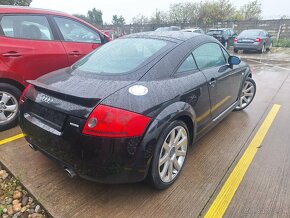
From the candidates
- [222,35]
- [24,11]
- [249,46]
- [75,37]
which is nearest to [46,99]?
[24,11]

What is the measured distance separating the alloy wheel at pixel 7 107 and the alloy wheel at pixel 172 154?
8.25 feet

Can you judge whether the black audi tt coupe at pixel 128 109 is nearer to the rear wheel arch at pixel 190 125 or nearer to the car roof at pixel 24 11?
the rear wheel arch at pixel 190 125

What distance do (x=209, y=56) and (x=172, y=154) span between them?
60.2 inches

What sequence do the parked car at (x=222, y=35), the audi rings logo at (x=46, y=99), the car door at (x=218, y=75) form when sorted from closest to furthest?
the audi rings logo at (x=46, y=99)
the car door at (x=218, y=75)
the parked car at (x=222, y=35)

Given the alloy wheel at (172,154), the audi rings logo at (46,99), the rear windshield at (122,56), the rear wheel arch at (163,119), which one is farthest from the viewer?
the rear windshield at (122,56)

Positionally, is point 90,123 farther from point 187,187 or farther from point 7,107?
point 7,107

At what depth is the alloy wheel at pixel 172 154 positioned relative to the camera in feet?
7.75

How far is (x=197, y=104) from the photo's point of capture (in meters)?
2.74

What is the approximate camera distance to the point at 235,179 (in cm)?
269

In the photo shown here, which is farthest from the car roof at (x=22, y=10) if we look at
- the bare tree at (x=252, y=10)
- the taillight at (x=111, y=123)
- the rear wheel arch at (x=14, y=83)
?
the bare tree at (x=252, y=10)

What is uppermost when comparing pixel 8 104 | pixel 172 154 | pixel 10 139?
pixel 8 104

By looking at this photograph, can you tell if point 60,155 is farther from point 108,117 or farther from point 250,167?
point 250,167

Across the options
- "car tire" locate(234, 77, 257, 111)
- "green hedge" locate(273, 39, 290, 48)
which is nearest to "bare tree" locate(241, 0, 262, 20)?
"green hedge" locate(273, 39, 290, 48)

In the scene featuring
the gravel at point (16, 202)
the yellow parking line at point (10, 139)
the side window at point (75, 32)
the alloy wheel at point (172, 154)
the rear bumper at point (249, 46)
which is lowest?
the rear bumper at point (249, 46)
